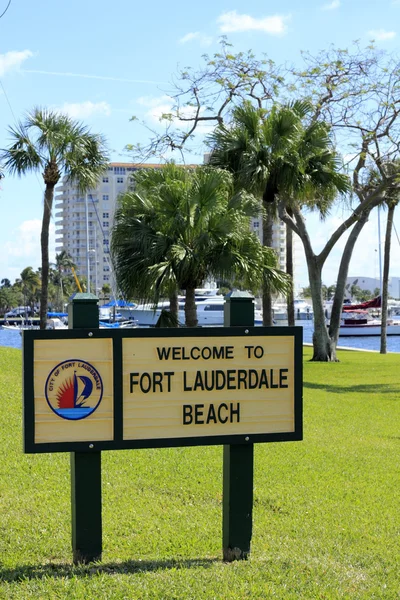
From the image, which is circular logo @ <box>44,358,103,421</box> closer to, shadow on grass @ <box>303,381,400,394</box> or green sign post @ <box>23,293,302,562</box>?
green sign post @ <box>23,293,302,562</box>

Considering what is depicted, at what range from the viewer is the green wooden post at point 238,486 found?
459 cm

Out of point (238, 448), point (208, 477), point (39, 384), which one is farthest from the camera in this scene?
point (208, 477)

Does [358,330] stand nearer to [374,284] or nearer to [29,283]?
[29,283]

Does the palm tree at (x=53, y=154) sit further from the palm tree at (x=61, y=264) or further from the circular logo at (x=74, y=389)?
the palm tree at (x=61, y=264)

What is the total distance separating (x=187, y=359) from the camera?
14.8 feet

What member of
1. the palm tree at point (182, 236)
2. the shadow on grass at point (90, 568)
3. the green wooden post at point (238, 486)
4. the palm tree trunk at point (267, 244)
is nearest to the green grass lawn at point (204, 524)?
the shadow on grass at point (90, 568)

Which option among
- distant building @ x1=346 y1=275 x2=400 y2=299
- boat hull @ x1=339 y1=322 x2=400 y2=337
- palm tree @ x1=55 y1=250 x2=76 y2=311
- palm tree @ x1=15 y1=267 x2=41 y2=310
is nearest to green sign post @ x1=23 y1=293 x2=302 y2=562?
boat hull @ x1=339 y1=322 x2=400 y2=337

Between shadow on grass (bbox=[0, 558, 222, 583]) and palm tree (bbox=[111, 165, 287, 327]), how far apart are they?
12975 millimetres

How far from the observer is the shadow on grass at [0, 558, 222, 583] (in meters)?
4.27

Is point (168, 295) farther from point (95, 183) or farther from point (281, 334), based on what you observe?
point (281, 334)

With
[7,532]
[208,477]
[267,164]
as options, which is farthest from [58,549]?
[267,164]

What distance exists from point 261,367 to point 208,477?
3.06 m

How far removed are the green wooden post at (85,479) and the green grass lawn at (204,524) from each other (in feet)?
0.76

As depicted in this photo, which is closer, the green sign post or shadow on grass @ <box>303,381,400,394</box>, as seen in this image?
the green sign post
